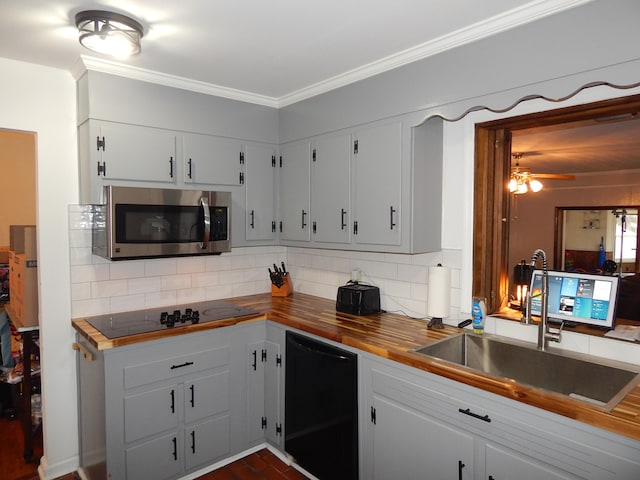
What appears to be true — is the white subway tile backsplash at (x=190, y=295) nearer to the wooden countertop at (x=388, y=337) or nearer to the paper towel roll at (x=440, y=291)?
the wooden countertop at (x=388, y=337)

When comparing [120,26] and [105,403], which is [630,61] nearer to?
[120,26]

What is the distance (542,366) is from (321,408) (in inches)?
45.0

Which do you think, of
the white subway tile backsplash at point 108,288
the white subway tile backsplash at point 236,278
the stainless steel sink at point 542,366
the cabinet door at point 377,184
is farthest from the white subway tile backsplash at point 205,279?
the stainless steel sink at point 542,366

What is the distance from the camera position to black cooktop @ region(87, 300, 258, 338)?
2.37 m

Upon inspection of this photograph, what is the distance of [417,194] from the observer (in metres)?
2.33

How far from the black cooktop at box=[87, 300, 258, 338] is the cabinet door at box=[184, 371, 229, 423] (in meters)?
0.35

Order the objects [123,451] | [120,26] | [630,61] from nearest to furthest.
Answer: [630,61]
[120,26]
[123,451]

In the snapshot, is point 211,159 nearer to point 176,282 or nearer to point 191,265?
point 191,265

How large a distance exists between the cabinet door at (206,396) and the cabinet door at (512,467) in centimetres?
154

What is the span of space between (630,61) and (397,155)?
3.56ft

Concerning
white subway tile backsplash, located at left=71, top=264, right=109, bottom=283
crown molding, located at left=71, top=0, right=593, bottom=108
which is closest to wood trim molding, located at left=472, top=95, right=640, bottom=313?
crown molding, located at left=71, top=0, right=593, bottom=108

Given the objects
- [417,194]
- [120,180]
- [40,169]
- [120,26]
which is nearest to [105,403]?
[120,180]

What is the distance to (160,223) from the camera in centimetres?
253

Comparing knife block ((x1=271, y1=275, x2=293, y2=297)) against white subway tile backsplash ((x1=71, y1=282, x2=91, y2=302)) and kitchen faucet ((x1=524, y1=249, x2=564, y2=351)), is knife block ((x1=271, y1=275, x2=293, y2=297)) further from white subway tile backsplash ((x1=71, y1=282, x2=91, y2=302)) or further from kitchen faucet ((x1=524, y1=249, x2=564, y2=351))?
kitchen faucet ((x1=524, y1=249, x2=564, y2=351))
